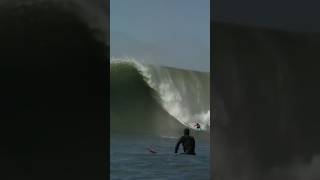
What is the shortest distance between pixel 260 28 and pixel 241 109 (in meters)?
0.83

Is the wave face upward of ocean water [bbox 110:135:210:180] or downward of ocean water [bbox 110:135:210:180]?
upward

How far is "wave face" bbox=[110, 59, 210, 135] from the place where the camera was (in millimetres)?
16953

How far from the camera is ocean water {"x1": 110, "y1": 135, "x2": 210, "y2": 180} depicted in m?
12.8

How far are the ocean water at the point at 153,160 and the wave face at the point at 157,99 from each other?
53 cm

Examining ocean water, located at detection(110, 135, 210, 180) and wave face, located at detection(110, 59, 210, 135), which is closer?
ocean water, located at detection(110, 135, 210, 180)

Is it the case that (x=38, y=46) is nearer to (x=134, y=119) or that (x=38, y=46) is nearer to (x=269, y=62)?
(x=269, y=62)

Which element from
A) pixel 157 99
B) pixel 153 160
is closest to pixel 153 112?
pixel 157 99

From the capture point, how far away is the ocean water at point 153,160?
12.8 m

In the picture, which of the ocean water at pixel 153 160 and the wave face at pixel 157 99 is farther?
the wave face at pixel 157 99

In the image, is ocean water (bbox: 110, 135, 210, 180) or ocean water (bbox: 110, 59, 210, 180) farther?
ocean water (bbox: 110, 59, 210, 180)

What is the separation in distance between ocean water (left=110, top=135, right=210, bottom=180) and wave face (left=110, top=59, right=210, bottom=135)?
53cm

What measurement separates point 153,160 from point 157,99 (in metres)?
3.37

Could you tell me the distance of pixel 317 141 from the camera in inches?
212

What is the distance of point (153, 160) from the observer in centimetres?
1520
